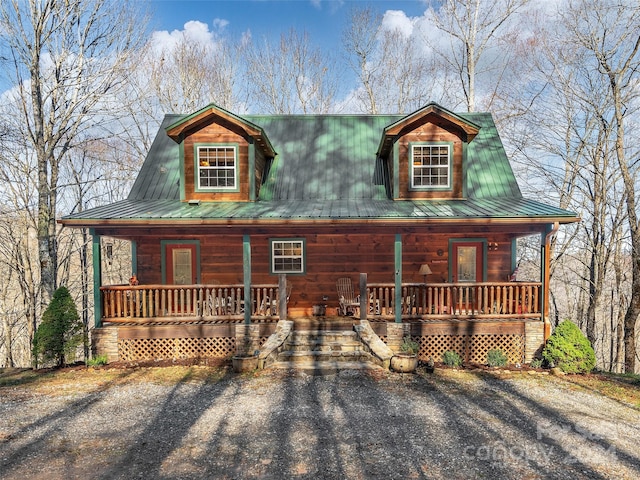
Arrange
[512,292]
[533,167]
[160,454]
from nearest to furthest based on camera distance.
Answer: [160,454]
[512,292]
[533,167]

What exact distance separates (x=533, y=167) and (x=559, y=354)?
12300 millimetres

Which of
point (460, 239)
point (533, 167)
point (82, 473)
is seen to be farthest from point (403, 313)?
point (533, 167)

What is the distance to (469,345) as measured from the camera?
10391 mm

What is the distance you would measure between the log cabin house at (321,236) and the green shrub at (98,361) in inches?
9.1

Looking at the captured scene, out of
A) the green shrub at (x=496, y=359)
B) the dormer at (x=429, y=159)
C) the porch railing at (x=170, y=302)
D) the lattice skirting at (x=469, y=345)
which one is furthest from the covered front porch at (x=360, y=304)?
the dormer at (x=429, y=159)

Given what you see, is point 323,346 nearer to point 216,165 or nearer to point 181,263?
point 181,263

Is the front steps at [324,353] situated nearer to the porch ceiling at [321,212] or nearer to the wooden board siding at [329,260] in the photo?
the wooden board siding at [329,260]

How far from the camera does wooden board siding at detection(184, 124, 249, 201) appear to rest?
11.8 m

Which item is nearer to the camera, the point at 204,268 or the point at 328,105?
the point at 204,268

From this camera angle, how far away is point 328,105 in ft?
91.2

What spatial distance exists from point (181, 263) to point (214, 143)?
13.7 feet

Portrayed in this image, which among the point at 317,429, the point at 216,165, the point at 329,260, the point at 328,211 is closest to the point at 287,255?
the point at 329,260

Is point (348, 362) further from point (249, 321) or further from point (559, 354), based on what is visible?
point (559, 354)

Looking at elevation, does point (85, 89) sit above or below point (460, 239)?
above
